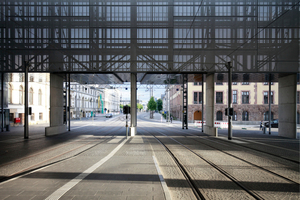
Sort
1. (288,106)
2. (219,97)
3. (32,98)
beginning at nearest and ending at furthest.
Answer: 1. (288,106)
2. (32,98)
3. (219,97)

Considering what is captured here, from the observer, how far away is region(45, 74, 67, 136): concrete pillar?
18.3 meters

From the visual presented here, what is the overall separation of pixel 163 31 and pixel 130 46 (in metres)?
4.13

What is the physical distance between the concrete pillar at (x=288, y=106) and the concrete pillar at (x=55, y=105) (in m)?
24.6

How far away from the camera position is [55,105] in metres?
18.5

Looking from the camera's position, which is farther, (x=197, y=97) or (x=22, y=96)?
(x=197, y=97)

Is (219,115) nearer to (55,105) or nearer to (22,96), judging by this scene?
(55,105)

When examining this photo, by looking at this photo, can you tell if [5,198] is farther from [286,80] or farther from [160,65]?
[286,80]

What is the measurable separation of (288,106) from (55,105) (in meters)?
24.9

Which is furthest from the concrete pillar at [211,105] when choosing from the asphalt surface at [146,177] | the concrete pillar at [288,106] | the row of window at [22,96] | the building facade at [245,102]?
the row of window at [22,96]

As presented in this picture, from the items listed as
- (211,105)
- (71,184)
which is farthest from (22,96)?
(71,184)

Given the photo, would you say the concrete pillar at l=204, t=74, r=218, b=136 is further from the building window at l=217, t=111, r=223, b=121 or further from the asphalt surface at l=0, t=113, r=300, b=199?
the building window at l=217, t=111, r=223, b=121

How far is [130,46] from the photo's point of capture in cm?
1786

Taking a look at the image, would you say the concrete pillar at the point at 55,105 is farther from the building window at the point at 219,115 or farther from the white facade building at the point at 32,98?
the building window at the point at 219,115

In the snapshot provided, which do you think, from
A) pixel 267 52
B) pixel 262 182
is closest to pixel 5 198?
pixel 262 182
